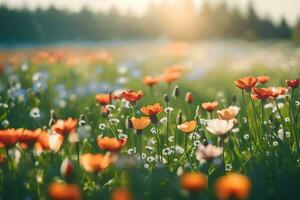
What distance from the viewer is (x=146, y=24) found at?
46062 millimetres

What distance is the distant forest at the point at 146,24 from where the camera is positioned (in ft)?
123

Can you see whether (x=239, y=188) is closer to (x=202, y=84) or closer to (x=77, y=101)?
(x=77, y=101)

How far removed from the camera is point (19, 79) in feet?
19.7

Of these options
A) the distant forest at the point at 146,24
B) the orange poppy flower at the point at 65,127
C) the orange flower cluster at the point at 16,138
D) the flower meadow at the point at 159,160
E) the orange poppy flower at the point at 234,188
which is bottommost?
the distant forest at the point at 146,24

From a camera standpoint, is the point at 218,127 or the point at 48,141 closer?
the point at 48,141

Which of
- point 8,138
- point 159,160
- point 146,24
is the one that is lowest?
point 146,24

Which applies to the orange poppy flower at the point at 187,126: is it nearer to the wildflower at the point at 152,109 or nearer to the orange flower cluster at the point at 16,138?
the wildflower at the point at 152,109

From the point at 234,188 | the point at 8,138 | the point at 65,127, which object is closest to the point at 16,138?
the point at 8,138

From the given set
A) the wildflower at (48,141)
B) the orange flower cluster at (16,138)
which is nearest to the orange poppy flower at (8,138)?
the orange flower cluster at (16,138)

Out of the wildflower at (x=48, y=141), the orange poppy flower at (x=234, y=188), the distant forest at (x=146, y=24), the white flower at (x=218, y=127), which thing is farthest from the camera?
the distant forest at (x=146, y=24)

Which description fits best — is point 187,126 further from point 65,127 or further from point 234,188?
point 234,188

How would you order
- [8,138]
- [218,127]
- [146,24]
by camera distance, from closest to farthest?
[8,138]
[218,127]
[146,24]

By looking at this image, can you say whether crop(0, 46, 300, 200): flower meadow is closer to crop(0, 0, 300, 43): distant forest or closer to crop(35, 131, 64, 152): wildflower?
crop(35, 131, 64, 152): wildflower

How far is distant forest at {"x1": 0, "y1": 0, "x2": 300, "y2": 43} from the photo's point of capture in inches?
1480
